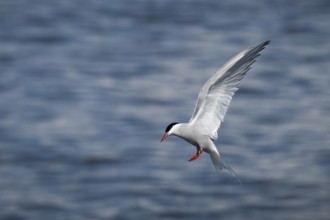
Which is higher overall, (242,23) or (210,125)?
(242,23)

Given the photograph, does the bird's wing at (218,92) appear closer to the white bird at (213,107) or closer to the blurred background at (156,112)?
the white bird at (213,107)

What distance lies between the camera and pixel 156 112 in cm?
1522

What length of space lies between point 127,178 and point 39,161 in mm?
1616

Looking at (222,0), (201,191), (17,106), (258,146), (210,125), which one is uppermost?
(222,0)

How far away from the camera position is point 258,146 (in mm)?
14008

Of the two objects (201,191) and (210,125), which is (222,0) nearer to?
(201,191)

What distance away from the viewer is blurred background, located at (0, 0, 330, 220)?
12883mm

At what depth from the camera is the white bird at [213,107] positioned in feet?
18.5

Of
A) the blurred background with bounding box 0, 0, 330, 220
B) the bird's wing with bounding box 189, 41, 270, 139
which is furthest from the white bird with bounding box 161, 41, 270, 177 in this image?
the blurred background with bounding box 0, 0, 330, 220

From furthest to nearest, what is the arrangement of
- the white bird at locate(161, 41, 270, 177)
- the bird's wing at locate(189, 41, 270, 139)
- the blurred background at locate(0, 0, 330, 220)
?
the blurred background at locate(0, 0, 330, 220) → the bird's wing at locate(189, 41, 270, 139) → the white bird at locate(161, 41, 270, 177)

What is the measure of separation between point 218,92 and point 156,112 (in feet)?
30.3

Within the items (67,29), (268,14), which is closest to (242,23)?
(268,14)

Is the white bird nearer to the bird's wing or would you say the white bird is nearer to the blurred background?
the bird's wing

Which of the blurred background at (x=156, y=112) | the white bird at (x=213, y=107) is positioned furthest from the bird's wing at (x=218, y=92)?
the blurred background at (x=156, y=112)
